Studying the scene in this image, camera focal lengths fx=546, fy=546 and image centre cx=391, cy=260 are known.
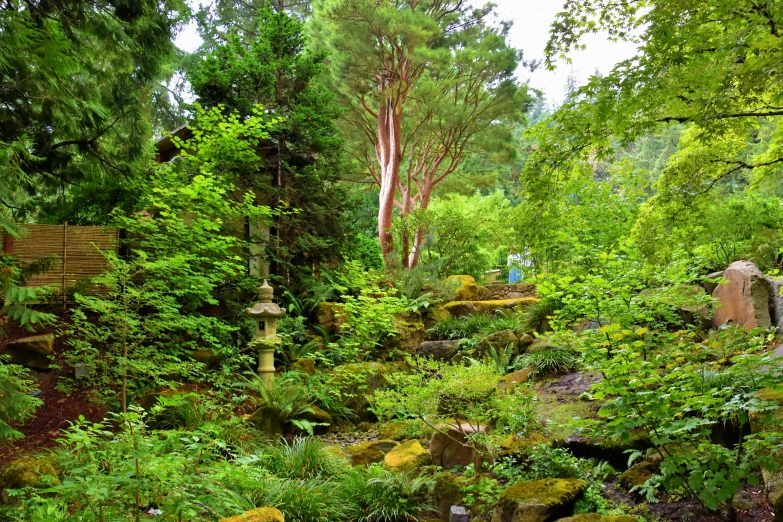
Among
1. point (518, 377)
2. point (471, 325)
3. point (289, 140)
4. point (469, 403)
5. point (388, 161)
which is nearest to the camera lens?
point (469, 403)

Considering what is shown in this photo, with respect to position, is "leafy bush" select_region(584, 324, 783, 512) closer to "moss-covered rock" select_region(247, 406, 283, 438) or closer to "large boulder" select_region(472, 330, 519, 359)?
"moss-covered rock" select_region(247, 406, 283, 438)

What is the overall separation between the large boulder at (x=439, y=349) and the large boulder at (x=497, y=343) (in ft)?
1.91

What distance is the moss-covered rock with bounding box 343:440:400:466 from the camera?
567cm

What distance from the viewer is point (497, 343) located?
8.52 meters

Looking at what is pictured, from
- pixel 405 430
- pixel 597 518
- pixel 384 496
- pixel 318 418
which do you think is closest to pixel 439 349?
pixel 318 418

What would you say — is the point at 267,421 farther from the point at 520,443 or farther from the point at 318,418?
the point at 520,443

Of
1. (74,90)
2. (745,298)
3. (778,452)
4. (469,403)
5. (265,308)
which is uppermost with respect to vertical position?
(74,90)

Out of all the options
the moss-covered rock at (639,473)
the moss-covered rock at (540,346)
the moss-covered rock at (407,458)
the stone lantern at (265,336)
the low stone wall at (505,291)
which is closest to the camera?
the moss-covered rock at (639,473)

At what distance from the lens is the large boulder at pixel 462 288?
37.0 feet

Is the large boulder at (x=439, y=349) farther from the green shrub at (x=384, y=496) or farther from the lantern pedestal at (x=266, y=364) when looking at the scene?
the green shrub at (x=384, y=496)

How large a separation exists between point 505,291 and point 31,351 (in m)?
8.73

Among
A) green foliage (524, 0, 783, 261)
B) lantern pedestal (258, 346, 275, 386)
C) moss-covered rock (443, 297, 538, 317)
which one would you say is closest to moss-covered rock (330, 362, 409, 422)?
lantern pedestal (258, 346, 275, 386)

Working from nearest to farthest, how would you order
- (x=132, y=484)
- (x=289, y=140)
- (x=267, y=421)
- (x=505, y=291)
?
(x=132, y=484), (x=267, y=421), (x=289, y=140), (x=505, y=291)

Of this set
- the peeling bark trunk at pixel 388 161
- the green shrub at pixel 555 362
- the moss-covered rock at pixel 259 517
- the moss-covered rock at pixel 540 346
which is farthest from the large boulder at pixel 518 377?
the peeling bark trunk at pixel 388 161
